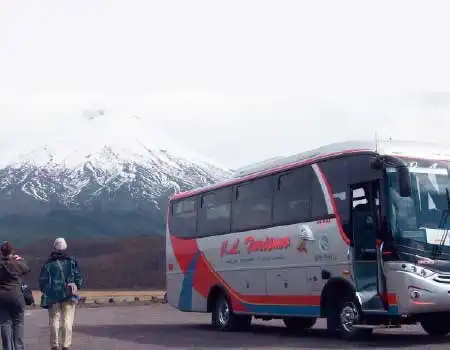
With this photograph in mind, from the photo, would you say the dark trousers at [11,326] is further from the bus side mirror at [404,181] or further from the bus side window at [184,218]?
the bus side window at [184,218]

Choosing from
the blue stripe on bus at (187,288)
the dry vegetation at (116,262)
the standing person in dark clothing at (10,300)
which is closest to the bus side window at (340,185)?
the standing person in dark clothing at (10,300)

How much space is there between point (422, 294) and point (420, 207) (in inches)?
54.7

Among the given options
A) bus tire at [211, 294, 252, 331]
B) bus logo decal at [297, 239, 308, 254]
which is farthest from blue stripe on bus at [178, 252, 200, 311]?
bus logo decal at [297, 239, 308, 254]

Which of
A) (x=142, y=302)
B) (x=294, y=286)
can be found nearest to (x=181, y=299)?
(x=294, y=286)

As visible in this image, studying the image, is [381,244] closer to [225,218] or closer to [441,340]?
[441,340]

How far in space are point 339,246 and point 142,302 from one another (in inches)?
1184

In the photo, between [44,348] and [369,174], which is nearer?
[369,174]

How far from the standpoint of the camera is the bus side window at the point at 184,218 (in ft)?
71.4

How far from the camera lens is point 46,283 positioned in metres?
14.9

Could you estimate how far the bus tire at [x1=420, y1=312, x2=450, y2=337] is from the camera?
16.5 metres

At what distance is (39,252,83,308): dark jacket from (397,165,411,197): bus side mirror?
5130 mm

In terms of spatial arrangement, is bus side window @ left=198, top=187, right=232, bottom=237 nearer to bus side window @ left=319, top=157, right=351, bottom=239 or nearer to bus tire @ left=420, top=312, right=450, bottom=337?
bus side window @ left=319, top=157, right=351, bottom=239

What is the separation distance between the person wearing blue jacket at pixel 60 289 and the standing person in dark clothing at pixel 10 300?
137 centimetres

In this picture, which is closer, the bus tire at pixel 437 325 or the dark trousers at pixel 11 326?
the dark trousers at pixel 11 326
